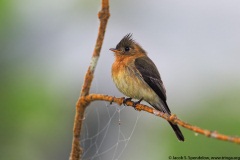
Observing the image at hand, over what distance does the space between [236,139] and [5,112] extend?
7388mm

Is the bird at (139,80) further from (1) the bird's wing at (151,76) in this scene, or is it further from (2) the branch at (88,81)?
(2) the branch at (88,81)

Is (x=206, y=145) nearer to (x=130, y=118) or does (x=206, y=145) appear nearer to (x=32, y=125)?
(x=130, y=118)

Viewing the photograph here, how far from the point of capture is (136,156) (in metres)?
7.06

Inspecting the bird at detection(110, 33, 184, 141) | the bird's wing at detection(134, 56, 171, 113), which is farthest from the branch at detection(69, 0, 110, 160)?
the bird's wing at detection(134, 56, 171, 113)

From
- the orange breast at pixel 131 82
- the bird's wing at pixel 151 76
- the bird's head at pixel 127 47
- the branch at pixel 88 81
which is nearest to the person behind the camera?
the branch at pixel 88 81

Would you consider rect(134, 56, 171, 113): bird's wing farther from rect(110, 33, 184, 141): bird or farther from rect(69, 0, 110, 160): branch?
rect(69, 0, 110, 160): branch

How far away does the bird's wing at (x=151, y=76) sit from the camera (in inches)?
207

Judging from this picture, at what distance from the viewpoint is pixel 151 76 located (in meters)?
5.42

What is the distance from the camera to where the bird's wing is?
5.27 meters

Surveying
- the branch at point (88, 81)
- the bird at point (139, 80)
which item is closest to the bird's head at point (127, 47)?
the bird at point (139, 80)

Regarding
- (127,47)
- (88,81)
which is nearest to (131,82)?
(127,47)

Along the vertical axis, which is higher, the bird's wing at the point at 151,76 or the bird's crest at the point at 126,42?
the bird's crest at the point at 126,42

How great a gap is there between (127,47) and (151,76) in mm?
574

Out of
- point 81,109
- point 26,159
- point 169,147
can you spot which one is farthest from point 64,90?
point 81,109
